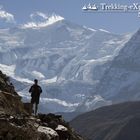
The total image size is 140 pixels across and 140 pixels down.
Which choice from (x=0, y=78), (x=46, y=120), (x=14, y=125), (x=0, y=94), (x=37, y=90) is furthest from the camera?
(x=37, y=90)

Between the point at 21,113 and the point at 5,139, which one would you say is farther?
the point at 21,113

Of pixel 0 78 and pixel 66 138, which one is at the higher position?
pixel 0 78

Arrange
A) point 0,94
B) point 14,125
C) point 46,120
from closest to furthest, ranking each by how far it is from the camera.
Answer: point 14,125 < point 0,94 < point 46,120

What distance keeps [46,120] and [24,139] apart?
8.98 meters

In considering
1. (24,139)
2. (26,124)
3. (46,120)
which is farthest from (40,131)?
(46,120)

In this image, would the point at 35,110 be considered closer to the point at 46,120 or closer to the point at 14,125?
the point at 46,120

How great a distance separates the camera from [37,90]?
114 ft

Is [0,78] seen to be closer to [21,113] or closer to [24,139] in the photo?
[21,113]

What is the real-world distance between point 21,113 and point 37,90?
8099 mm

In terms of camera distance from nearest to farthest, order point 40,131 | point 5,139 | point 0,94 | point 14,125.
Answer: point 5,139 → point 14,125 → point 40,131 → point 0,94

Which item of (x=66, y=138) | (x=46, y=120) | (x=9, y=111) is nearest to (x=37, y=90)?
(x=46, y=120)

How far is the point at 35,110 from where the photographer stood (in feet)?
110

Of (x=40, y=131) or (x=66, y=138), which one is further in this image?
(x=66, y=138)

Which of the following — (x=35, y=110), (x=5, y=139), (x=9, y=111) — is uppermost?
(x=35, y=110)
